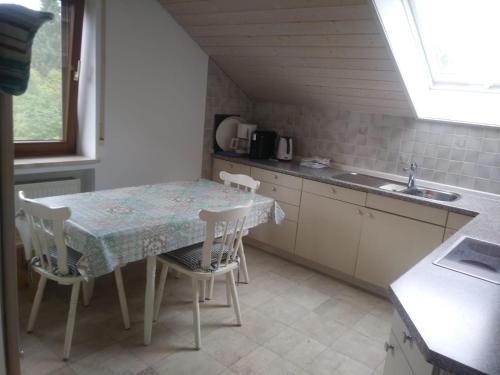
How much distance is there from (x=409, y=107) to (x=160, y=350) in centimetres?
246

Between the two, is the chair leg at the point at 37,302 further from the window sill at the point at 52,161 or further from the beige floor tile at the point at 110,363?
the window sill at the point at 52,161

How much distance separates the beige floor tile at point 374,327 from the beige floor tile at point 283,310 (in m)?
0.37

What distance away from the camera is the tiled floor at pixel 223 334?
2.06 meters

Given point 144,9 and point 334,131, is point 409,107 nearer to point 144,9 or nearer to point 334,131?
point 334,131

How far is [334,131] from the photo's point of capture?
3.66m

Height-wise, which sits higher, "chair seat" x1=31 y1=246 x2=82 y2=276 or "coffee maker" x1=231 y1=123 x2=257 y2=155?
"coffee maker" x1=231 y1=123 x2=257 y2=155

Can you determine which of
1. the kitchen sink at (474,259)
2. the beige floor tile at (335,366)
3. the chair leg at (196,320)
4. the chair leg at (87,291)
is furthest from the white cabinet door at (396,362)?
the chair leg at (87,291)

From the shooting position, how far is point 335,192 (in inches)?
123

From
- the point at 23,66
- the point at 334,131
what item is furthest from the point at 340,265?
the point at 23,66

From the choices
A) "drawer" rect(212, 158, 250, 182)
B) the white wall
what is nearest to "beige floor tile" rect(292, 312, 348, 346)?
"drawer" rect(212, 158, 250, 182)

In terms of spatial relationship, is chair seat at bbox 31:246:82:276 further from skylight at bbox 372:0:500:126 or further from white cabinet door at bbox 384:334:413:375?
skylight at bbox 372:0:500:126

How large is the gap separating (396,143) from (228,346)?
6.98 ft

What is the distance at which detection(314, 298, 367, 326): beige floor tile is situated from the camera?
2.64 meters

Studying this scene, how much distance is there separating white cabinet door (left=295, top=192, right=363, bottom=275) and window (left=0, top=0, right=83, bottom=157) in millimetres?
2000
